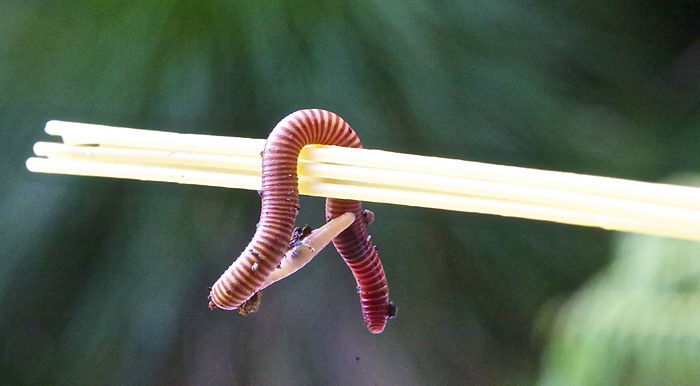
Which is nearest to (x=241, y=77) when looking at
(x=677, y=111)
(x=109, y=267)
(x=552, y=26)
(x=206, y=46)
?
(x=206, y=46)

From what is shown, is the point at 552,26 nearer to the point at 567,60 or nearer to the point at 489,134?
the point at 567,60

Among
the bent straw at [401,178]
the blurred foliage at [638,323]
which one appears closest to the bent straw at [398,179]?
the bent straw at [401,178]

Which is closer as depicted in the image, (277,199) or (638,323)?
(277,199)

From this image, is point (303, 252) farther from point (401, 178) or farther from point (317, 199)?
point (317, 199)

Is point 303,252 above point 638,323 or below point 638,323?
below

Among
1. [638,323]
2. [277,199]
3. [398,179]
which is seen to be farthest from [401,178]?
[638,323]
